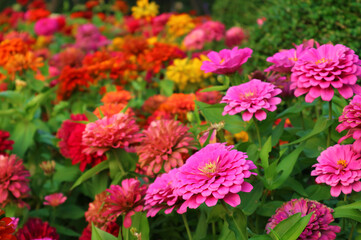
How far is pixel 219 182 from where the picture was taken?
0.88 metres

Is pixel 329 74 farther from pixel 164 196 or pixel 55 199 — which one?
pixel 55 199

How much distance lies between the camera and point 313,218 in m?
1.03

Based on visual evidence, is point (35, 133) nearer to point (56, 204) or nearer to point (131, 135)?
point (56, 204)

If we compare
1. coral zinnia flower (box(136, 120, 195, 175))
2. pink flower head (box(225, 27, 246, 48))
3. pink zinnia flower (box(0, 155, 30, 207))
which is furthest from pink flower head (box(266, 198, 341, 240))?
pink flower head (box(225, 27, 246, 48))

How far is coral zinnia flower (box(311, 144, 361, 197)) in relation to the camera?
3.30 ft

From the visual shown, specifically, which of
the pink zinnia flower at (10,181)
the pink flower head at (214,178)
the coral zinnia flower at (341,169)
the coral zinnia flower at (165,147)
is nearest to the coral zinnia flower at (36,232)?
the pink zinnia flower at (10,181)

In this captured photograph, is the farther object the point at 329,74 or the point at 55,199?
the point at 55,199

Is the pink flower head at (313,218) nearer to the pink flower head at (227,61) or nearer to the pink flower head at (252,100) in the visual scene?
the pink flower head at (252,100)

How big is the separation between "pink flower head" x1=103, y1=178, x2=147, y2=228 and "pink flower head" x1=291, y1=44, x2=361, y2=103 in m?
0.47

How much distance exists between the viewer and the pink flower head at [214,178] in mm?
881

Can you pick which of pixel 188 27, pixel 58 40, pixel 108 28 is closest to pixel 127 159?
pixel 188 27

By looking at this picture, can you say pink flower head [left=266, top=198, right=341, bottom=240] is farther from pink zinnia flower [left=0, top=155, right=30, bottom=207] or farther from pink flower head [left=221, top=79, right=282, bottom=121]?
pink zinnia flower [left=0, top=155, right=30, bottom=207]

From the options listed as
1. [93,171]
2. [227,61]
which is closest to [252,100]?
[227,61]

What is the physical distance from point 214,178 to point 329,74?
0.40m
